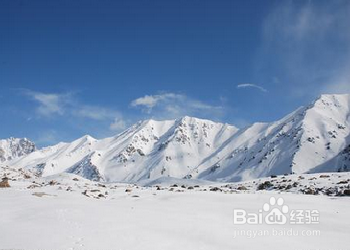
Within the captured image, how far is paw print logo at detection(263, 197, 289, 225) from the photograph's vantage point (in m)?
15.8

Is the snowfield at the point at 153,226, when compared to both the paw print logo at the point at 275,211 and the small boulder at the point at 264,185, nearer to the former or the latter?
the paw print logo at the point at 275,211

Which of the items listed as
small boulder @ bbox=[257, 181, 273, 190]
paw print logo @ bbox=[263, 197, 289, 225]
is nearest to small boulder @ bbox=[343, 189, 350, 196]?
paw print logo @ bbox=[263, 197, 289, 225]

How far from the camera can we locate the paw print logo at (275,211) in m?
15.8

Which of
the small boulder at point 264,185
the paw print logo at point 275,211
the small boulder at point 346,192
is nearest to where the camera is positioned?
the paw print logo at point 275,211

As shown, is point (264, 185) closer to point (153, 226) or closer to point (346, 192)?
point (346, 192)

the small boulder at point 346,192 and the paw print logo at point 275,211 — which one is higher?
the small boulder at point 346,192

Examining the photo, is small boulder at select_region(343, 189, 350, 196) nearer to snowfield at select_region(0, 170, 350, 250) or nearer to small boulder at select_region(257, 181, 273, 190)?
snowfield at select_region(0, 170, 350, 250)

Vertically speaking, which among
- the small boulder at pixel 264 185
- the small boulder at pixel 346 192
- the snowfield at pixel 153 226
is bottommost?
the snowfield at pixel 153 226

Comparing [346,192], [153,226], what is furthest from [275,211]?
[346,192]

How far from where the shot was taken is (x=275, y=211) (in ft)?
58.5

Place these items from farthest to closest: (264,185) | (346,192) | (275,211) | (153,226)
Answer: (264,185), (346,192), (275,211), (153,226)

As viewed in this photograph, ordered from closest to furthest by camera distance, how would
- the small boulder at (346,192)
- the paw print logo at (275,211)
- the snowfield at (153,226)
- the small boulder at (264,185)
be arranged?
the snowfield at (153,226) < the paw print logo at (275,211) < the small boulder at (346,192) < the small boulder at (264,185)

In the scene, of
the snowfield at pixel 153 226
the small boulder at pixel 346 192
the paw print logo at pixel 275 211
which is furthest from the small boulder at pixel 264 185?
the snowfield at pixel 153 226

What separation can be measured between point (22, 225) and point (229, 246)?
6.94 meters
